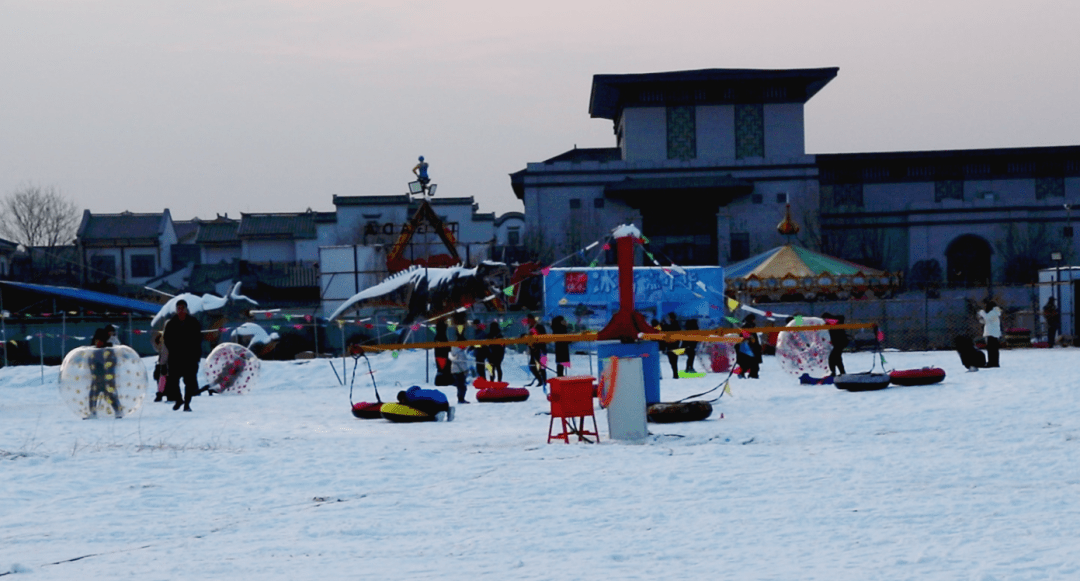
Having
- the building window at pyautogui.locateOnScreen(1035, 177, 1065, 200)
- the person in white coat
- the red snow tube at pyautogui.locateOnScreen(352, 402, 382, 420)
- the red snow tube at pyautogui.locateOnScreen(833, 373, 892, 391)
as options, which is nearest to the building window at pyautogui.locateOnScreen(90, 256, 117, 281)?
the building window at pyautogui.locateOnScreen(1035, 177, 1065, 200)

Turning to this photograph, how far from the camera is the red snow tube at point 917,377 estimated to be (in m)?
18.8

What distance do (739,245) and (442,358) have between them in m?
37.6

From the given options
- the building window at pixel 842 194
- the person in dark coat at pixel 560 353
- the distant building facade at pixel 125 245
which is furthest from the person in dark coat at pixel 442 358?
the distant building facade at pixel 125 245

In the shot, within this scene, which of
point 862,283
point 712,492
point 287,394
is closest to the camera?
point 712,492

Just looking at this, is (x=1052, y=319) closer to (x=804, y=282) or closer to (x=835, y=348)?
(x=804, y=282)

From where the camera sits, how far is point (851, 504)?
8383mm

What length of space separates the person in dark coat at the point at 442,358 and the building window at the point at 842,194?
40.8 meters

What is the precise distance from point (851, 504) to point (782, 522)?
0.83 metres

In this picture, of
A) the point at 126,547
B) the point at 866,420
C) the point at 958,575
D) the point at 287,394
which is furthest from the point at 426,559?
the point at 287,394

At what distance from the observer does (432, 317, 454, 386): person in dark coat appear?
21364mm

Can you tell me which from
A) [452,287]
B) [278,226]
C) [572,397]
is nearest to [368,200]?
[278,226]

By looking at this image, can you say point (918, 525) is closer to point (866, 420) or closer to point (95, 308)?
point (866, 420)

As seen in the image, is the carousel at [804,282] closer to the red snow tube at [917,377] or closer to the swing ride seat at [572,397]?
the red snow tube at [917,377]

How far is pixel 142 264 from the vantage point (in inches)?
2648
